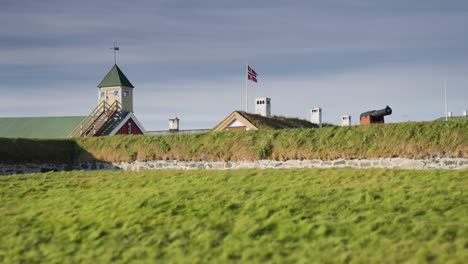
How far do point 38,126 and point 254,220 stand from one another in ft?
134

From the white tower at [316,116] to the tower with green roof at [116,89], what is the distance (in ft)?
54.7

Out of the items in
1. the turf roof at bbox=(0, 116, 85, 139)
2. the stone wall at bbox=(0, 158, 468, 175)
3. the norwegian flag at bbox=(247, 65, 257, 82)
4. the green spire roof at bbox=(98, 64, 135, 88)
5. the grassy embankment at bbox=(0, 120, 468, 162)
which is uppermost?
the green spire roof at bbox=(98, 64, 135, 88)

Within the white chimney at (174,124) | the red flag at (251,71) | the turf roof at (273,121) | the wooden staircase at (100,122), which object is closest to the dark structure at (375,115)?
the turf roof at (273,121)

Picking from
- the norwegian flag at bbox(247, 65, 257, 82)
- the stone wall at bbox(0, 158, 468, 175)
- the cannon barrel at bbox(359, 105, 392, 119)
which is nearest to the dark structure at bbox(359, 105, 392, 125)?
the cannon barrel at bbox(359, 105, 392, 119)

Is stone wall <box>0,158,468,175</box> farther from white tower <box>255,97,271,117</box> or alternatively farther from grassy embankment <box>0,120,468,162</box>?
white tower <box>255,97,271,117</box>

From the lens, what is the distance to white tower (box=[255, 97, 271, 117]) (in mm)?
39688

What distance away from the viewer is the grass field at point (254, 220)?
11859 mm

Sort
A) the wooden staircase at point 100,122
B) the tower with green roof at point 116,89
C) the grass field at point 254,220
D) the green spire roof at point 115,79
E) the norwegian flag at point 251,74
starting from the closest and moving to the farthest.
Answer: the grass field at point 254,220 < the norwegian flag at point 251,74 < the wooden staircase at point 100,122 < the tower with green roof at point 116,89 < the green spire roof at point 115,79

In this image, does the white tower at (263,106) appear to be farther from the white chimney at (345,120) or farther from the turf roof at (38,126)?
the turf roof at (38,126)

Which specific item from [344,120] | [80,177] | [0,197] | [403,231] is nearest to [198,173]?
[80,177]

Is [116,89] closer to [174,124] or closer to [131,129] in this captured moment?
[131,129]

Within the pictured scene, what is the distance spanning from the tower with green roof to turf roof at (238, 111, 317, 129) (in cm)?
1703

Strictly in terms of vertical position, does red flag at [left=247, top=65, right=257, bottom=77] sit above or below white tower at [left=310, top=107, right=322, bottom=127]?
above

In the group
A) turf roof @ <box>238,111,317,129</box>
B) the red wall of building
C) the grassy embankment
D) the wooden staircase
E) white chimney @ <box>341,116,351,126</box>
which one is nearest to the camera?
the grassy embankment
